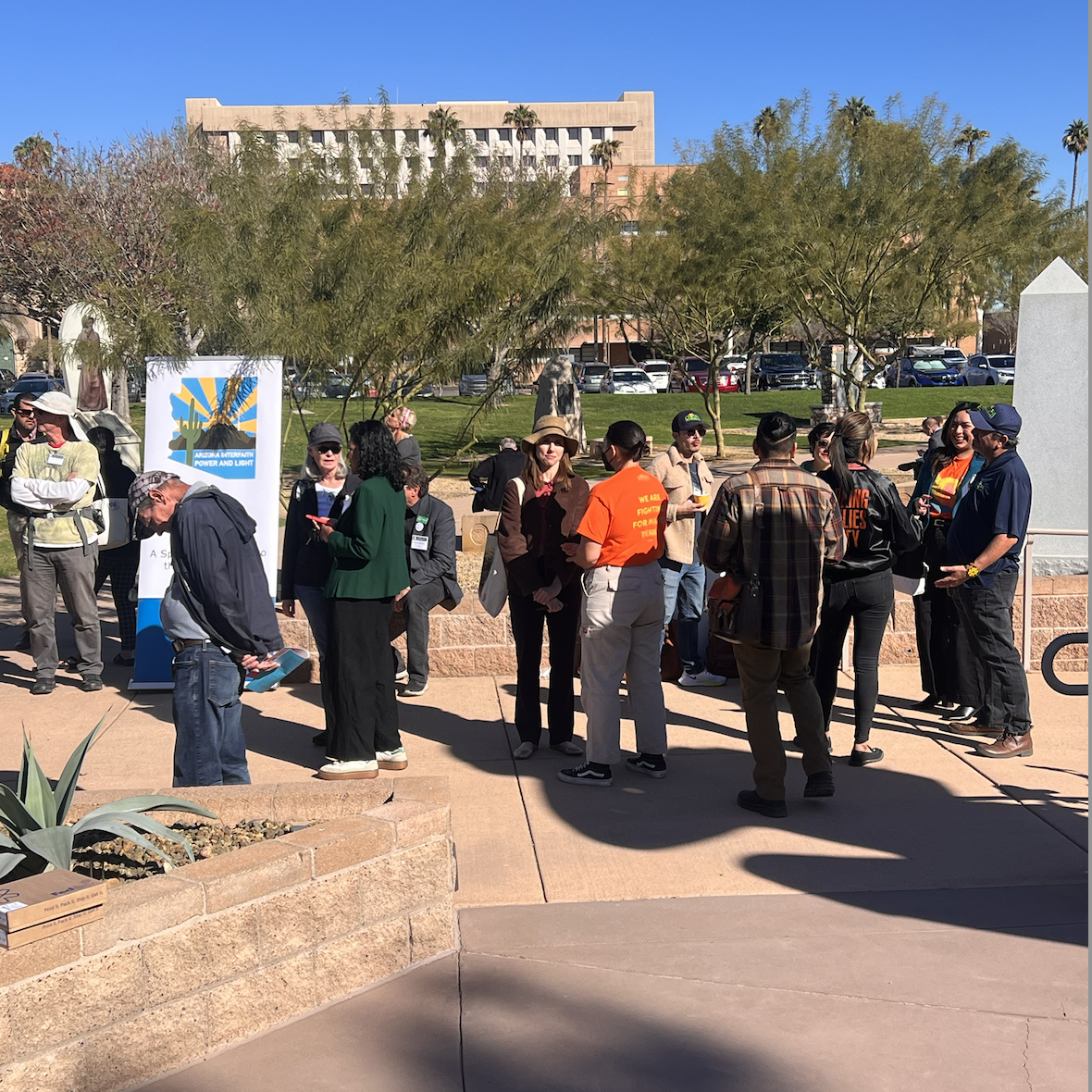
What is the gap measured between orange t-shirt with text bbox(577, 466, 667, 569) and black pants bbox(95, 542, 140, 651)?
443cm

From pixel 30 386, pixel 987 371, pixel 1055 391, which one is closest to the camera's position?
pixel 1055 391

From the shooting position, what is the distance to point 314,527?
7.09 meters

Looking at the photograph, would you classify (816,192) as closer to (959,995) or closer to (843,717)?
(843,717)

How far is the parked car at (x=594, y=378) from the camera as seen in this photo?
47.6m

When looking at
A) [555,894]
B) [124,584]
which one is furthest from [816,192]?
[555,894]

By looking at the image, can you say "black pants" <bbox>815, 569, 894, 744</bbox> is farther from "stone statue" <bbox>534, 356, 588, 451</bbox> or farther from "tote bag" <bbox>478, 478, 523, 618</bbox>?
"stone statue" <bbox>534, 356, 588, 451</bbox>

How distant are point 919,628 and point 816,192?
14687mm

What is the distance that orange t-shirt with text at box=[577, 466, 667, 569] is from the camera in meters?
5.91

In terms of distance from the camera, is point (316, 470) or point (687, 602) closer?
point (316, 470)

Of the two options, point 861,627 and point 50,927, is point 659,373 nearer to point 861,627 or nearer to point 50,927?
point 861,627

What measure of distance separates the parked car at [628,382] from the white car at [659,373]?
41 centimetres

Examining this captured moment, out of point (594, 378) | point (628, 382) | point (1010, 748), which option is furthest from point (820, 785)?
point (594, 378)

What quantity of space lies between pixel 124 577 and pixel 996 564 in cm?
607

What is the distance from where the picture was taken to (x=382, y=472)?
19.7 feet
